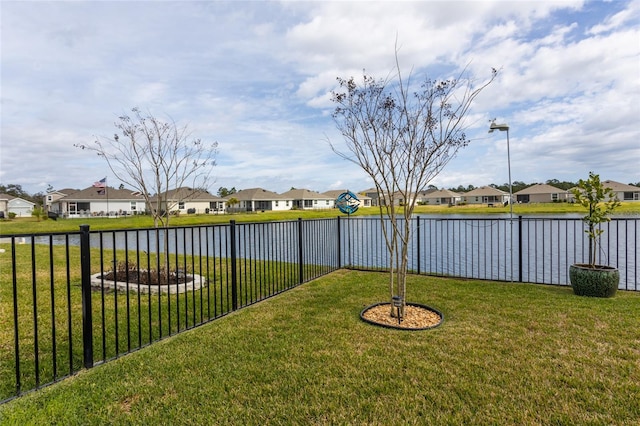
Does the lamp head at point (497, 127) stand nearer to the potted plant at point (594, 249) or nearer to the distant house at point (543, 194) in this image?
the potted plant at point (594, 249)

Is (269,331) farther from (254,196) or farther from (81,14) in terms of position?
(254,196)

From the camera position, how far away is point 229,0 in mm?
5777

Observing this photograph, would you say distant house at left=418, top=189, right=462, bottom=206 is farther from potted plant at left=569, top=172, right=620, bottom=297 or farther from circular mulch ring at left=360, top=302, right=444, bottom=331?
circular mulch ring at left=360, top=302, right=444, bottom=331

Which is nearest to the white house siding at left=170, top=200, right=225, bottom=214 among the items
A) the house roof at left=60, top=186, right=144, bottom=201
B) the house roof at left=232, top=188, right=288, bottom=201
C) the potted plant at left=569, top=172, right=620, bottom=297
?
the house roof at left=232, top=188, right=288, bottom=201

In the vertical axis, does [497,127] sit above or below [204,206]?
above

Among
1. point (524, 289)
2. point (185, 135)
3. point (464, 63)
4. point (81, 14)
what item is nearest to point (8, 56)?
point (81, 14)

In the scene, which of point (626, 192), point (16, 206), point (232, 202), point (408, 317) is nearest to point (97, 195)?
point (16, 206)

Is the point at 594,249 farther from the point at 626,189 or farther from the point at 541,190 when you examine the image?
the point at 626,189

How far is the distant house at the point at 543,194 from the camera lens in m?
46.9

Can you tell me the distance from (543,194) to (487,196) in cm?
802

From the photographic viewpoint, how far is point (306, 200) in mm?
52562

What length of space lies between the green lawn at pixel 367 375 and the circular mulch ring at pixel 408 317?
0.39 ft

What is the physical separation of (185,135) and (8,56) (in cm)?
289

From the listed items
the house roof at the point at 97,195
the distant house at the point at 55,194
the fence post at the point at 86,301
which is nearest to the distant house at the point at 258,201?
the house roof at the point at 97,195
